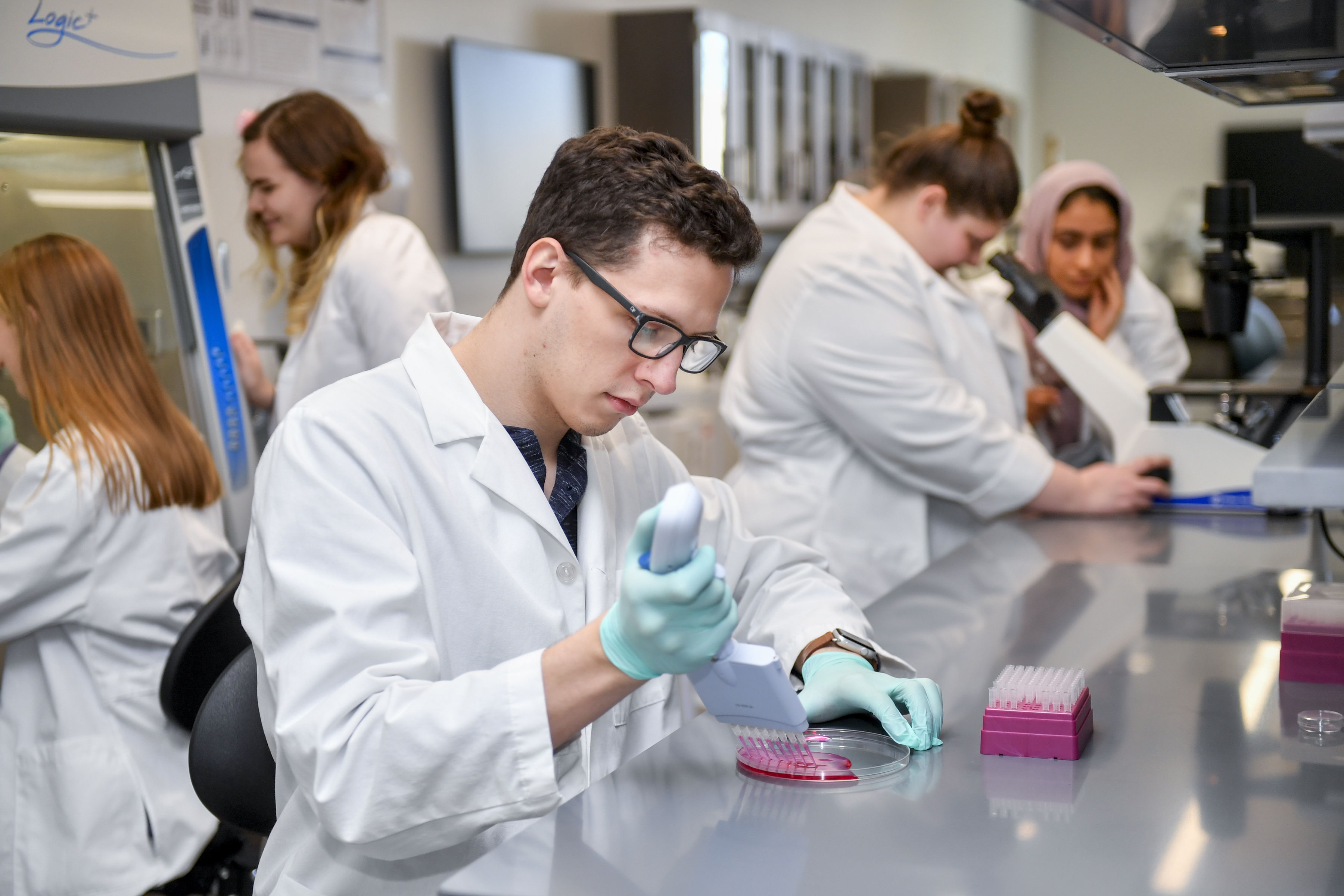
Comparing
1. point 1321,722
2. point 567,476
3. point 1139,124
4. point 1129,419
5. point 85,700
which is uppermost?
point 1139,124

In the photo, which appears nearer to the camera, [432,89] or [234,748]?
[234,748]

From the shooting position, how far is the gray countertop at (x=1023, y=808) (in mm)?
876

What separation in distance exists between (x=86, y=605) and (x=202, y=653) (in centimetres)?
24

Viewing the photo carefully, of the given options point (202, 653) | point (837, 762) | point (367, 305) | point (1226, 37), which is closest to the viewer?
point (837, 762)

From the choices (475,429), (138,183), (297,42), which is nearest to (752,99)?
(297,42)

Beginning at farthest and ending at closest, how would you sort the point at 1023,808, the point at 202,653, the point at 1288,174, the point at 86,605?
the point at 1288,174 → the point at 86,605 → the point at 202,653 → the point at 1023,808

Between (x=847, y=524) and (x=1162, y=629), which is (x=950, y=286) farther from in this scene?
(x=1162, y=629)

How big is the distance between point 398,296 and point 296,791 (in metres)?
1.59

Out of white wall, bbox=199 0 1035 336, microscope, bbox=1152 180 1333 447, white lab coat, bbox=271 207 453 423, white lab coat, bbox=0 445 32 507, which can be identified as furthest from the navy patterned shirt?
microscope, bbox=1152 180 1333 447

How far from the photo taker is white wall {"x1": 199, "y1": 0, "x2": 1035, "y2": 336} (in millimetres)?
3238

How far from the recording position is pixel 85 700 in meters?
1.89

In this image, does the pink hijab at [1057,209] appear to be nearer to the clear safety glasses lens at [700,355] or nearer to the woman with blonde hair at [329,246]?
the woman with blonde hair at [329,246]

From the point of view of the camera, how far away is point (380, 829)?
975 millimetres

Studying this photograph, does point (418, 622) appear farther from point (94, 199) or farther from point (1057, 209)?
point (1057, 209)
